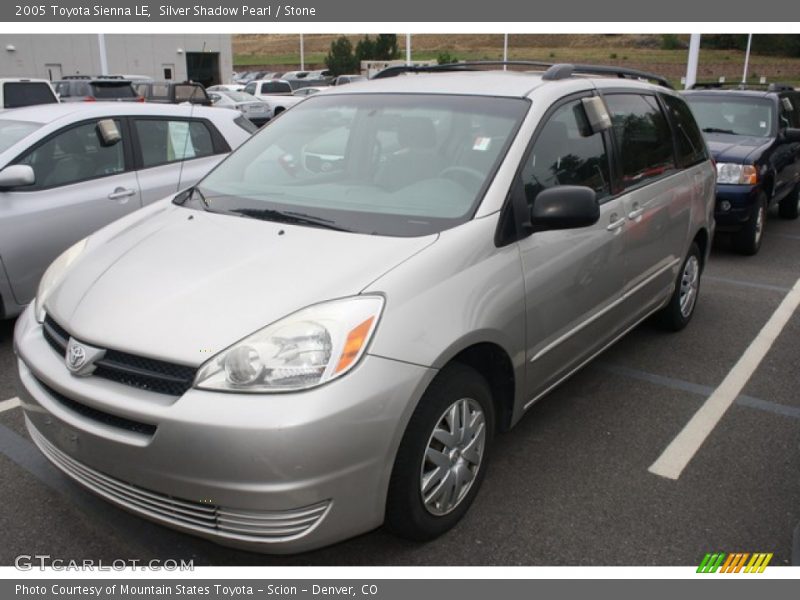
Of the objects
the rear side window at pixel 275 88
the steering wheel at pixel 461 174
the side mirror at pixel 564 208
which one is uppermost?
the steering wheel at pixel 461 174

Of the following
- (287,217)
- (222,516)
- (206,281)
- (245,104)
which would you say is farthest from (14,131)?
(245,104)

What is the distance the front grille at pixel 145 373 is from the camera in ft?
7.60

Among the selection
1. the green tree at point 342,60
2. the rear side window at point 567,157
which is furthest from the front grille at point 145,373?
the green tree at point 342,60

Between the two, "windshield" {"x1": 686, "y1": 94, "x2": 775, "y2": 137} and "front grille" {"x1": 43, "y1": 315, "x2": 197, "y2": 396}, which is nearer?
"front grille" {"x1": 43, "y1": 315, "x2": 197, "y2": 396}

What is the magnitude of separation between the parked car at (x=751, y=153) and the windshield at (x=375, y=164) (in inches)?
202

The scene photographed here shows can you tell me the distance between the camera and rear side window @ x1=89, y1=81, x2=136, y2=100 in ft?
58.1

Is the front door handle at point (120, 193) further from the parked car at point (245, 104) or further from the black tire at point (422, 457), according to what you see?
the parked car at point (245, 104)

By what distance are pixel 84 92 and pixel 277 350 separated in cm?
1907

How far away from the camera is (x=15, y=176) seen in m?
4.67

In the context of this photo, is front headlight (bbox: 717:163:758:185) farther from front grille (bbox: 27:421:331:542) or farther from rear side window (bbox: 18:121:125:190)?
front grille (bbox: 27:421:331:542)

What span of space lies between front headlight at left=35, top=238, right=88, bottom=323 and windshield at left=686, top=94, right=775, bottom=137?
25.6ft

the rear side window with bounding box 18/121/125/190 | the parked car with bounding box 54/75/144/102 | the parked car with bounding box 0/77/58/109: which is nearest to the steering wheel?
the rear side window with bounding box 18/121/125/190

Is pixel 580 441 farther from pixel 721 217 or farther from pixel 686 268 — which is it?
pixel 721 217

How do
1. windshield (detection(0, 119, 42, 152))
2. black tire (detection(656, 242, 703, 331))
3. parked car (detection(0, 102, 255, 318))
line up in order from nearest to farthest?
1. parked car (detection(0, 102, 255, 318))
2. black tire (detection(656, 242, 703, 331))
3. windshield (detection(0, 119, 42, 152))
